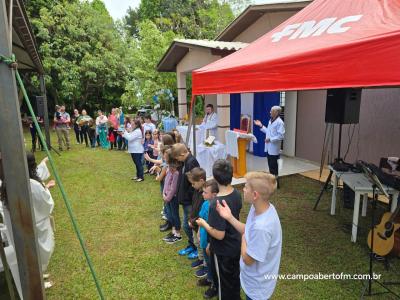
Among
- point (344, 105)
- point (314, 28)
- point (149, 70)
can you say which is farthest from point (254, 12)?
point (149, 70)

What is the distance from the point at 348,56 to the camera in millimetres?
2133

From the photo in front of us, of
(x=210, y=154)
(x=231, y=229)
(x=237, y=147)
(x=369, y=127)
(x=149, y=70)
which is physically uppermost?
(x=149, y=70)

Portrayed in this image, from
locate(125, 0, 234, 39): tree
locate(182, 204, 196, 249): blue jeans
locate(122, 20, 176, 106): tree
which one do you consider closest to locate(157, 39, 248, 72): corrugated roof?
locate(182, 204, 196, 249): blue jeans

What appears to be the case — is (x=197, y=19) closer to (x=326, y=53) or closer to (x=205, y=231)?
(x=326, y=53)

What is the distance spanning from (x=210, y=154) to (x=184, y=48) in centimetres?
394

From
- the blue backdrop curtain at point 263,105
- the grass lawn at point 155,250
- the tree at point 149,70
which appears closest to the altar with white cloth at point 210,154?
the grass lawn at point 155,250

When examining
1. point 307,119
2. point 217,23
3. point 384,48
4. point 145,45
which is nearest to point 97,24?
point 145,45

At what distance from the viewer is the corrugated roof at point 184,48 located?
681 centimetres

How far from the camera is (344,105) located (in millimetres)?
4621

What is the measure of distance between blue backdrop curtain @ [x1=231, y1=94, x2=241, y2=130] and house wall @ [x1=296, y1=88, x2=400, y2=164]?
8.34 ft

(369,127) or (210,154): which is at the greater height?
(369,127)

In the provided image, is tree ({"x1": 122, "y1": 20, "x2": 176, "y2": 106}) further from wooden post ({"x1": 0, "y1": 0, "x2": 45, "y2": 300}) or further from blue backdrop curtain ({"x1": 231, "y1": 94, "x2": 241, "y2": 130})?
wooden post ({"x1": 0, "y1": 0, "x2": 45, "y2": 300})

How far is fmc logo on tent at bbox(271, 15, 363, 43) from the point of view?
277 centimetres

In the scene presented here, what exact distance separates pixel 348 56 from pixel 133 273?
325 centimetres
